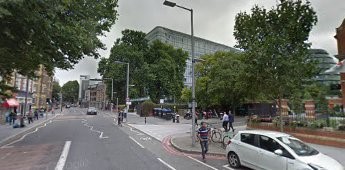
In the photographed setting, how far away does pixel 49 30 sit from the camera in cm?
1220

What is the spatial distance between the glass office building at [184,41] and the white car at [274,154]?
A: 68.3 meters

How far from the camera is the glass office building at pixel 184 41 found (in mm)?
83756

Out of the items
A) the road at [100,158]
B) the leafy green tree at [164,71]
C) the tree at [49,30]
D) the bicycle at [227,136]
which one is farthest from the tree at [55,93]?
the bicycle at [227,136]

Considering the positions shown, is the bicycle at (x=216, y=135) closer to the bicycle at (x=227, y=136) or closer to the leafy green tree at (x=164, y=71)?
the bicycle at (x=227, y=136)

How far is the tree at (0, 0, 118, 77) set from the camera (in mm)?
11008

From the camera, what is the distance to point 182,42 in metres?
91.1

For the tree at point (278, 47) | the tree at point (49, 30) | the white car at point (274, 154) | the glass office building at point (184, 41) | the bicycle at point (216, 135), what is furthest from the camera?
the glass office building at point (184, 41)

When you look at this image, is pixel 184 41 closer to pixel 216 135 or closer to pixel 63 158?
pixel 216 135

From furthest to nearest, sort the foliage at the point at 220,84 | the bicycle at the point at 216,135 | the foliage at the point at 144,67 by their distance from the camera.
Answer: the foliage at the point at 144,67
the foliage at the point at 220,84
the bicycle at the point at 216,135

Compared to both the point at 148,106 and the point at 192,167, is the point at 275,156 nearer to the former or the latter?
the point at 192,167

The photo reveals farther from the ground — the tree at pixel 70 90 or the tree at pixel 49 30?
the tree at pixel 70 90

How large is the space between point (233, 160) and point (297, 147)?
9.00 ft

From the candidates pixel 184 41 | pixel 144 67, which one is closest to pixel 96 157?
pixel 144 67

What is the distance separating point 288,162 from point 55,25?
10.1 metres
